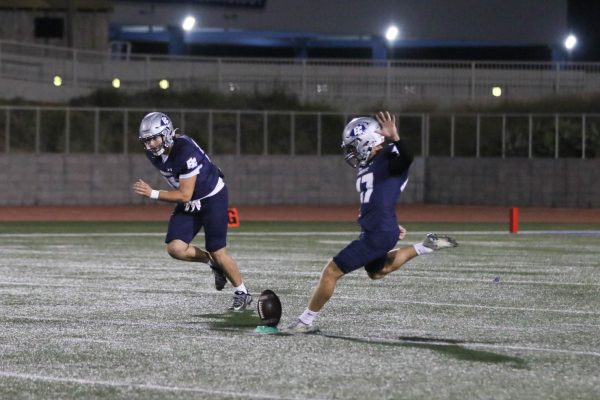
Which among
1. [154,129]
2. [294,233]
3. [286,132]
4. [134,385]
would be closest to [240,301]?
[154,129]

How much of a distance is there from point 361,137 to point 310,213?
25.2m

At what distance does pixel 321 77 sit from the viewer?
47.9 m

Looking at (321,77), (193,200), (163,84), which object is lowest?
(193,200)

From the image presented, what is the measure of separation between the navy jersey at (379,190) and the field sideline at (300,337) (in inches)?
34.7

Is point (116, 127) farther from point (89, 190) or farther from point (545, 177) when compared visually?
point (545, 177)

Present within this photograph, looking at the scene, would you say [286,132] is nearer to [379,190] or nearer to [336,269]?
[379,190]

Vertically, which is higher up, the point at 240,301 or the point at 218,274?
the point at 218,274

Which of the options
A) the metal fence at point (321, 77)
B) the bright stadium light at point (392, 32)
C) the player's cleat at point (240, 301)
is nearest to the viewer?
the player's cleat at point (240, 301)

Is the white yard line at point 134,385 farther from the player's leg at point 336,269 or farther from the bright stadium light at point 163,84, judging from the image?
the bright stadium light at point 163,84

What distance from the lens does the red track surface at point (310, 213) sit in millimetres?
32469

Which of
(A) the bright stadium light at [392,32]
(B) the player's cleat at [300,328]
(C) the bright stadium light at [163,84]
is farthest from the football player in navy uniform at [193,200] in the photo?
(A) the bright stadium light at [392,32]

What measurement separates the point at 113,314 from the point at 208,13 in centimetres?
4856

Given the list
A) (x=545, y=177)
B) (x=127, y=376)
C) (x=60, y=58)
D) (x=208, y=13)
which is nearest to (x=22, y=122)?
(x=60, y=58)

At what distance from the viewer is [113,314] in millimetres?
11906
